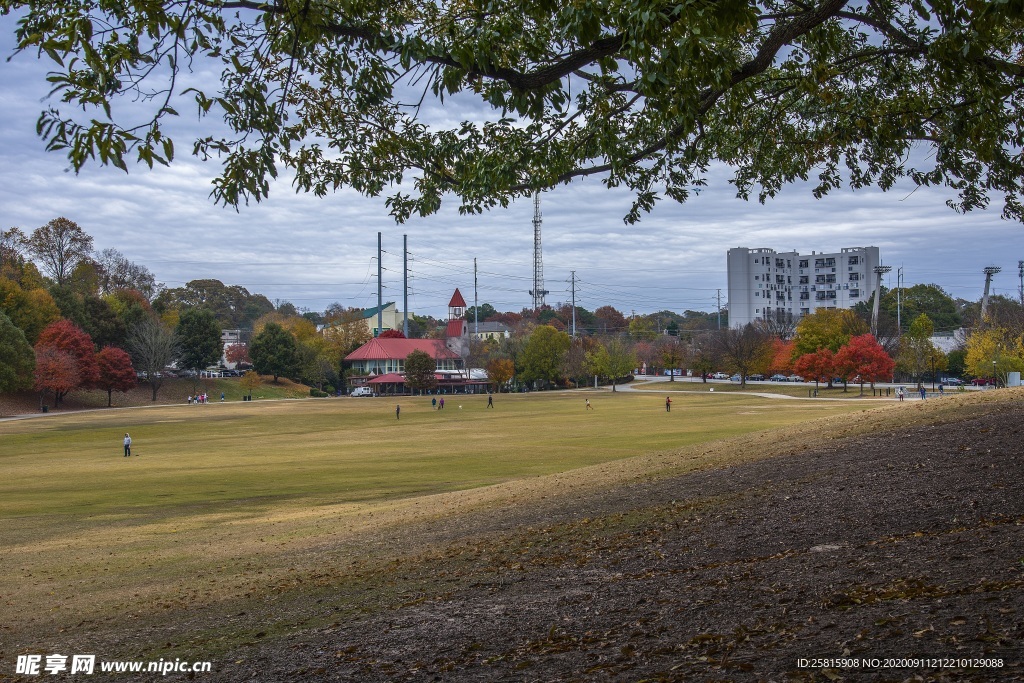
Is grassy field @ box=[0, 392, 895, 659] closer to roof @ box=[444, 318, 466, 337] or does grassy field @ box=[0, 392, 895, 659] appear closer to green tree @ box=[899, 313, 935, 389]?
green tree @ box=[899, 313, 935, 389]

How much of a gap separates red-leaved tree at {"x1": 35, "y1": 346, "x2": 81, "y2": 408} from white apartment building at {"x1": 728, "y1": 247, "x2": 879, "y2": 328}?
11599 cm

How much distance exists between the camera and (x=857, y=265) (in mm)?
157875

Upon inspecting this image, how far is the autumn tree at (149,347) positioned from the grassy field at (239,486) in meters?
38.8

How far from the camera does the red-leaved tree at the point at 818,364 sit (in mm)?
93562

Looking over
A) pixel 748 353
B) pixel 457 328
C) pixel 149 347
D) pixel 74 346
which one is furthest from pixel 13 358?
pixel 748 353

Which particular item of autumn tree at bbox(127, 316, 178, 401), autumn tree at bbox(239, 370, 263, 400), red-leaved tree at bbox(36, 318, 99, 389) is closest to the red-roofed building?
autumn tree at bbox(239, 370, 263, 400)

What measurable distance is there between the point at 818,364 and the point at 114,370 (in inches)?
3291

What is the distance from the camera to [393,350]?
141000 mm

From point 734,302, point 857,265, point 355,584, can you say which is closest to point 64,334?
point 355,584

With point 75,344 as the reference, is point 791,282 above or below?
above

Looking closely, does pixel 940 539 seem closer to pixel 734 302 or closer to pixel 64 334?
pixel 64 334

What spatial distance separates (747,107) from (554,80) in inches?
262

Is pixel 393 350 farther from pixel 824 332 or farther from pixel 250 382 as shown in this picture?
pixel 824 332

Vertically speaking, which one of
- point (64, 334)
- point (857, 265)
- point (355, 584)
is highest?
point (857, 265)
